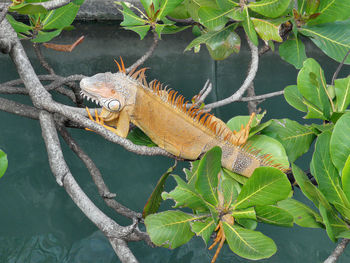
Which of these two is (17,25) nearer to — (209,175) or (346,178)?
(209,175)

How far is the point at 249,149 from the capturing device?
1.36 meters

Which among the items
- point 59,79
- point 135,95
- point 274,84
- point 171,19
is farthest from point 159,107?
point 274,84

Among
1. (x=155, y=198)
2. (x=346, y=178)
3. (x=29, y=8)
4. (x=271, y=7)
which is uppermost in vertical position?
(x=271, y=7)

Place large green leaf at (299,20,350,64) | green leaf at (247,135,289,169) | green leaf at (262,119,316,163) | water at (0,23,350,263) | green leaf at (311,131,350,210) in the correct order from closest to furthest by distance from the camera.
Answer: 1. green leaf at (311,131,350,210)
2. green leaf at (247,135,289,169)
3. green leaf at (262,119,316,163)
4. large green leaf at (299,20,350,64)
5. water at (0,23,350,263)

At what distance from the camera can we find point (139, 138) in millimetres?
1463

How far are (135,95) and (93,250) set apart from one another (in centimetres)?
91

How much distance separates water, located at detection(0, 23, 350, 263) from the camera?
6.34 feet

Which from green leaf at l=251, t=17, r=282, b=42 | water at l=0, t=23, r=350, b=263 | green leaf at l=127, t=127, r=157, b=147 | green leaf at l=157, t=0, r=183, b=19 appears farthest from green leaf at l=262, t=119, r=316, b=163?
water at l=0, t=23, r=350, b=263

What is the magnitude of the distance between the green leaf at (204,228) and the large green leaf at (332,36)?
0.78 m

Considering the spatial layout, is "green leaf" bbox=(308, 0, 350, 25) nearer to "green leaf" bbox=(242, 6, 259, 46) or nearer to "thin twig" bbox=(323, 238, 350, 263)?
"green leaf" bbox=(242, 6, 259, 46)

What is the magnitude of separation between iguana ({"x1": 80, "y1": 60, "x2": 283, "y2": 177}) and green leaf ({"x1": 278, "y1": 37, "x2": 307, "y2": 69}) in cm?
39

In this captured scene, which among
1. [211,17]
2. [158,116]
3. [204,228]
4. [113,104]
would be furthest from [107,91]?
[204,228]

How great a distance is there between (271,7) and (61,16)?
74cm

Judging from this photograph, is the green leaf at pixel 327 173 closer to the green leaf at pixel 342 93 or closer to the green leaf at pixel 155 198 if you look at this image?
the green leaf at pixel 342 93
